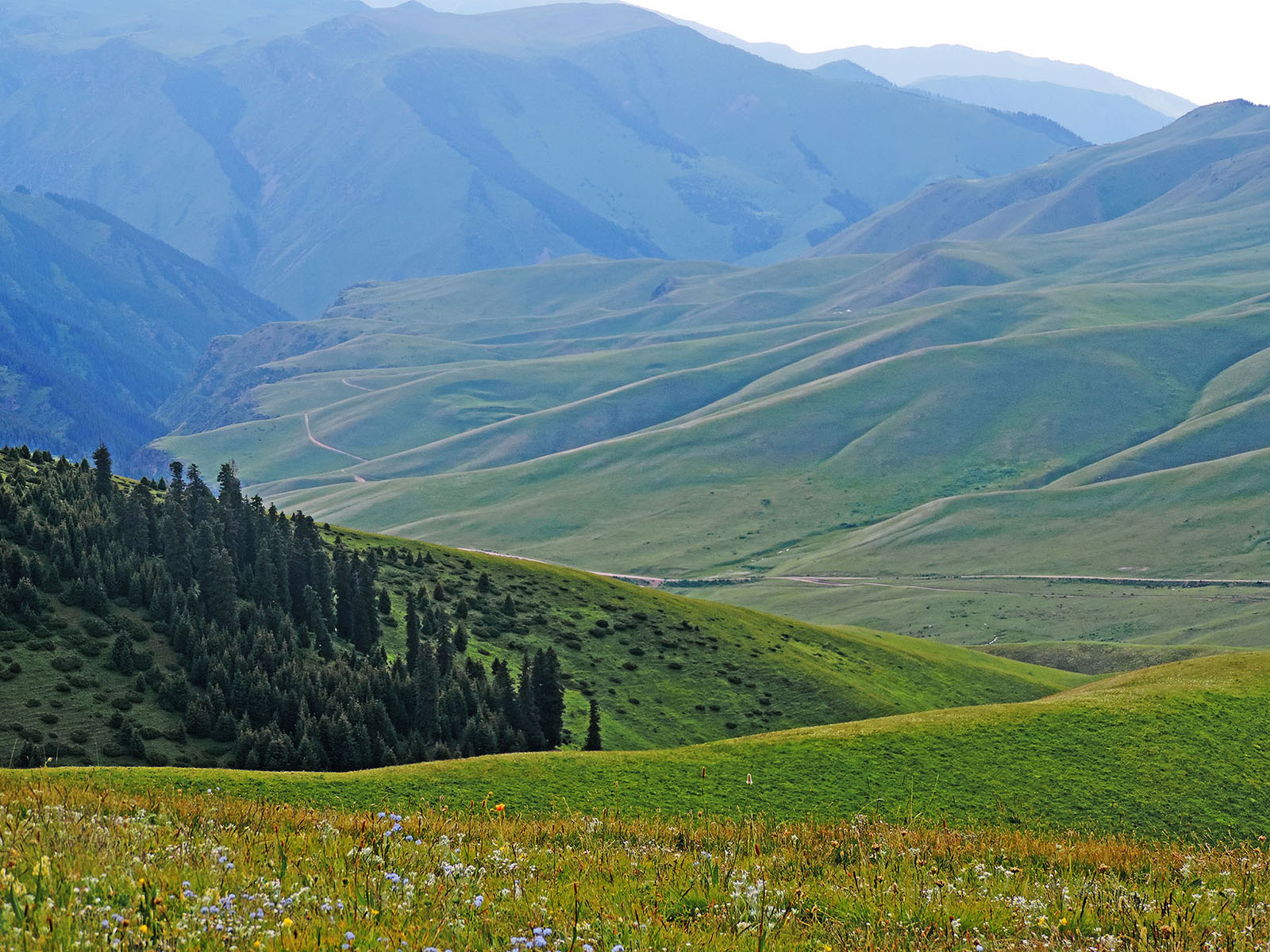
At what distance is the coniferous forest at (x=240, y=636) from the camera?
2137 inches

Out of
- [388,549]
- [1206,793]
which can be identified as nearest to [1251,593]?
[388,549]

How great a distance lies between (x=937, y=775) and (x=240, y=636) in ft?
140

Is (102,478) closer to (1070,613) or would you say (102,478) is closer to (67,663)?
Answer: (67,663)

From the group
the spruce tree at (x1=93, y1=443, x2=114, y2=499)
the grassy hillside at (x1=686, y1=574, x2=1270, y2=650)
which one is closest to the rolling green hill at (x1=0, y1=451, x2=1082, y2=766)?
the spruce tree at (x1=93, y1=443, x2=114, y2=499)

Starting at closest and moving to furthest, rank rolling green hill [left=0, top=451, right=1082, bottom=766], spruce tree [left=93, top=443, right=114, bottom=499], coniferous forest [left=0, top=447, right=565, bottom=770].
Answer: rolling green hill [left=0, top=451, right=1082, bottom=766] → coniferous forest [left=0, top=447, right=565, bottom=770] → spruce tree [left=93, top=443, right=114, bottom=499]

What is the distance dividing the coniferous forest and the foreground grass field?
36.2 m

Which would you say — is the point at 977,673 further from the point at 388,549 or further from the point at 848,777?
the point at 848,777

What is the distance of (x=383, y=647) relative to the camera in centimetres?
7481

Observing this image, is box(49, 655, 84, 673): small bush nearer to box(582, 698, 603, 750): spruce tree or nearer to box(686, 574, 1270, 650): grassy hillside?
box(582, 698, 603, 750): spruce tree

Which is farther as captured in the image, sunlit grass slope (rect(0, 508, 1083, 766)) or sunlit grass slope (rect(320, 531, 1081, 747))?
sunlit grass slope (rect(320, 531, 1081, 747))

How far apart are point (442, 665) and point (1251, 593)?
160501 millimetres

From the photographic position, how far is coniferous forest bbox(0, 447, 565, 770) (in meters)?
54.3

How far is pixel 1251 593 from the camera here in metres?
182

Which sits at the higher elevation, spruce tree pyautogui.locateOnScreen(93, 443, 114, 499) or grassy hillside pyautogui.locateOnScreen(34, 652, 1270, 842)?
spruce tree pyautogui.locateOnScreen(93, 443, 114, 499)
